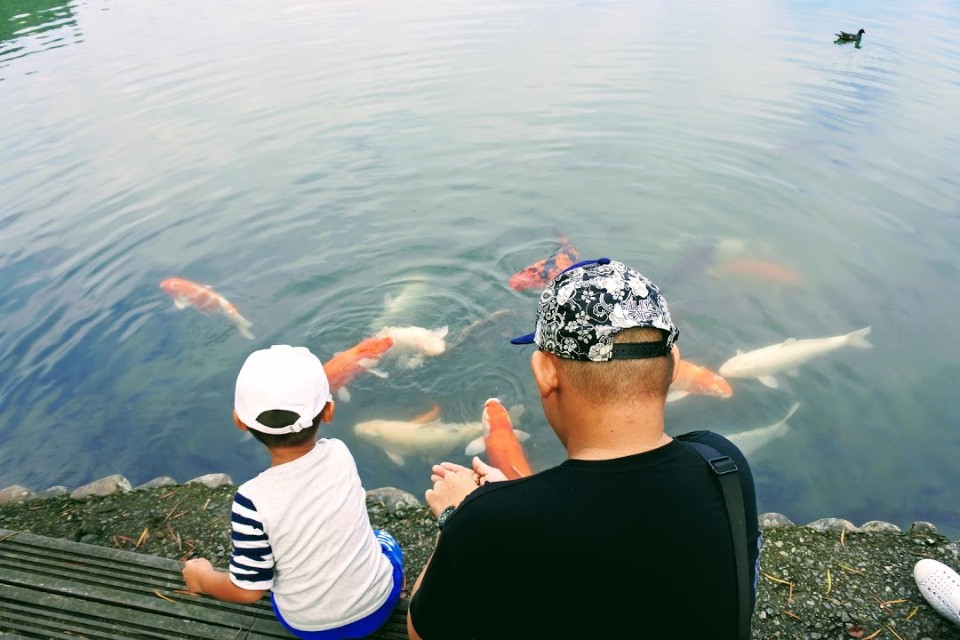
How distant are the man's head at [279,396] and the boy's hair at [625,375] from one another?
1273 millimetres

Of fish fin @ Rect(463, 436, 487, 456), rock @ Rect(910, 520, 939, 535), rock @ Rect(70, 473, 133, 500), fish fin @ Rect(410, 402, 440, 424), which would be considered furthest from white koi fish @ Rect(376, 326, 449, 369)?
rock @ Rect(910, 520, 939, 535)

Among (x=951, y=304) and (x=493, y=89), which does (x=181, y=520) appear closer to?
(x=951, y=304)

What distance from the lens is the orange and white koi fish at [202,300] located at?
7.72 m

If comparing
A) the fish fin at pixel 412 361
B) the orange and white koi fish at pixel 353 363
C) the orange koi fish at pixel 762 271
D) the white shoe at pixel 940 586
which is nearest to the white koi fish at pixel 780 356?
the orange koi fish at pixel 762 271

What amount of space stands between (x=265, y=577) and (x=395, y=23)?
25189mm

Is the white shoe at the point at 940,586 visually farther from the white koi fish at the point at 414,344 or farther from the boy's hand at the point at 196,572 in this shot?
the white koi fish at the point at 414,344

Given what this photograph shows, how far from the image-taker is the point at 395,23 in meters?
24.3

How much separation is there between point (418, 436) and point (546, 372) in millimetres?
4177

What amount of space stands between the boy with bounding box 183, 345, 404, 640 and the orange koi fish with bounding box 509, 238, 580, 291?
5.19 metres

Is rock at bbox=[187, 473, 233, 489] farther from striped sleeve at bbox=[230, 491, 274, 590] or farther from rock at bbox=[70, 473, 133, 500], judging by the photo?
striped sleeve at bbox=[230, 491, 274, 590]

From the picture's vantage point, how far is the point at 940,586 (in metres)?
3.45

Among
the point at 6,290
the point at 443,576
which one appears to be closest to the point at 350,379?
the point at 443,576

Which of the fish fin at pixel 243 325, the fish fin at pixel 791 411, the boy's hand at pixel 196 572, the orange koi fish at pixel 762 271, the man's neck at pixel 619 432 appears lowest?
the fish fin at pixel 791 411

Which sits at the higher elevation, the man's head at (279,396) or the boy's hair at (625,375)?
the boy's hair at (625,375)
